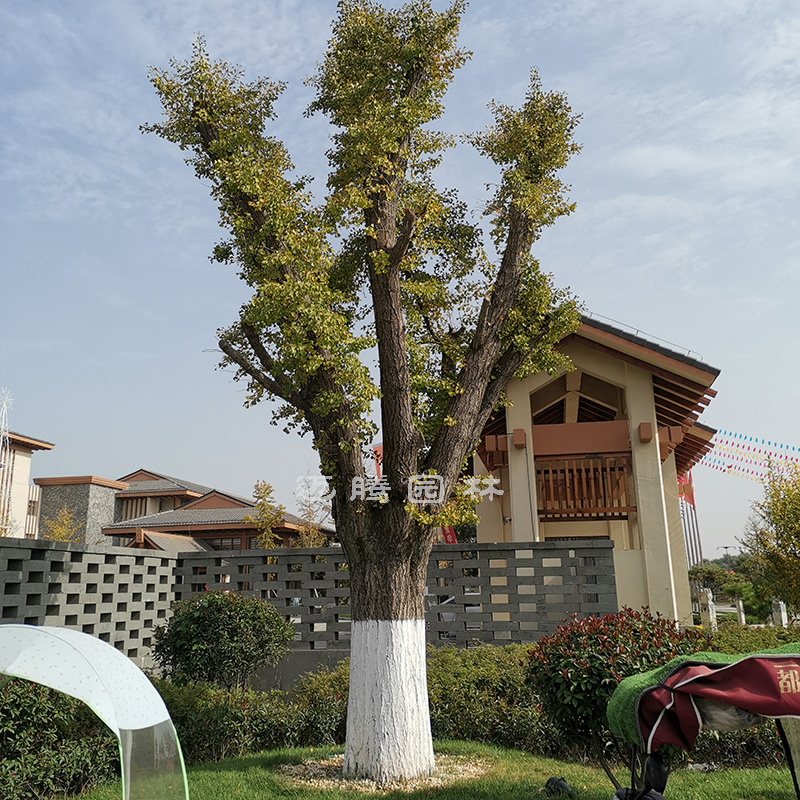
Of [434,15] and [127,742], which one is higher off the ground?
[434,15]

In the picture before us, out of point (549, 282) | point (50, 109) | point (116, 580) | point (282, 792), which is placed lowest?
point (282, 792)

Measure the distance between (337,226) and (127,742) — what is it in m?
5.36

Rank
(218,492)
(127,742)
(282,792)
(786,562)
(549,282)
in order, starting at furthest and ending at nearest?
(218,492), (786,562), (549,282), (282,792), (127,742)

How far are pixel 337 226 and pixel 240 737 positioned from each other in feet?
17.5

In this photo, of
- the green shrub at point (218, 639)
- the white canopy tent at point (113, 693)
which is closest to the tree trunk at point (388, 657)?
the green shrub at point (218, 639)

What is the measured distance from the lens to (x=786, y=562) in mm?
18609

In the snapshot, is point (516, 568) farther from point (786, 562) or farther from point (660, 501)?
point (786, 562)

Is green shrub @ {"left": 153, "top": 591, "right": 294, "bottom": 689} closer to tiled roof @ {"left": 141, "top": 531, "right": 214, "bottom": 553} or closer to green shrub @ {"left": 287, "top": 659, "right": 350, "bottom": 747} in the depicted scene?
green shrub @ {"left": 287, "top": 659, "right": 350, "bottom": 747}

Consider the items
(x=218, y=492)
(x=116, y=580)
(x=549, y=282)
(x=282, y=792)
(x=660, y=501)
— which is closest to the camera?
(x=282, y=792)

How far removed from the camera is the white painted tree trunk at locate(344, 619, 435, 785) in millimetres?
6301

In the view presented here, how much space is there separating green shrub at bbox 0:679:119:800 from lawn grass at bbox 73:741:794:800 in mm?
230

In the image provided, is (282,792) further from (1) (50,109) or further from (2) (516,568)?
(1) (50,109)

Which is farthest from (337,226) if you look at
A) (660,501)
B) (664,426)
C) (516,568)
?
(664,426)

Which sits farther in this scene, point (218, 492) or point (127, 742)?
point (218, 492)
